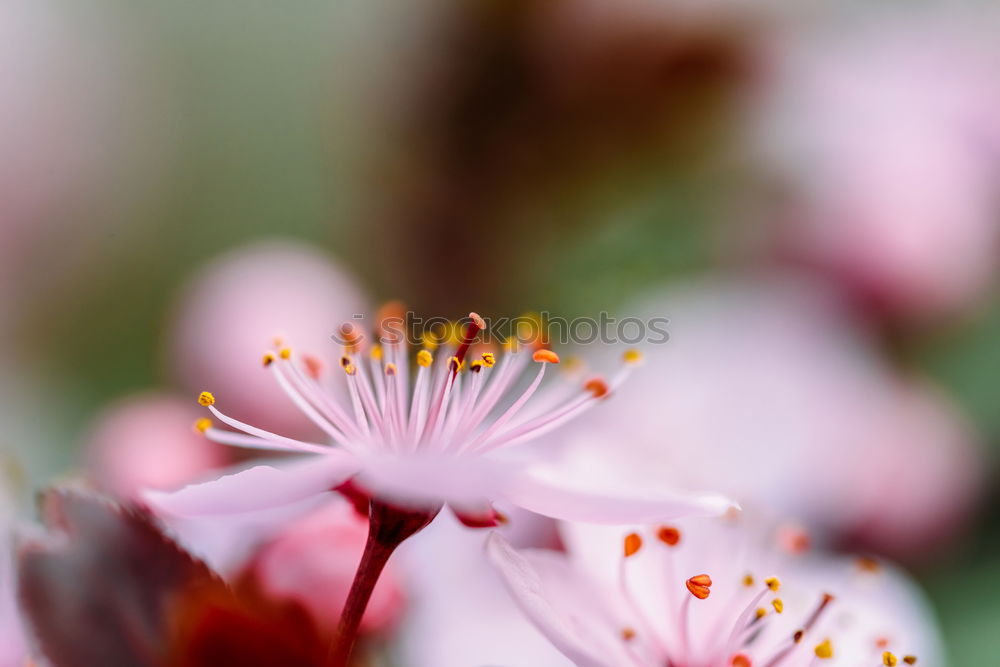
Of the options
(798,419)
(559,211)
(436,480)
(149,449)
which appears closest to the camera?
(436,480)

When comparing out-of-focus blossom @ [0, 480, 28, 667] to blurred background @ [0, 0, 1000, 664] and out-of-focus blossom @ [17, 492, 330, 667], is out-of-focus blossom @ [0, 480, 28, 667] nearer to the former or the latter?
out-of-focus blossom @ [17, 492, 330, 667]

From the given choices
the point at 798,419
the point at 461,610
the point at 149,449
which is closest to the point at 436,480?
the point at 461,610

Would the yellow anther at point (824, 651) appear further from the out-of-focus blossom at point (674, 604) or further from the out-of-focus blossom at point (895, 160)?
the out-of-focus blossom at point (895, 160)

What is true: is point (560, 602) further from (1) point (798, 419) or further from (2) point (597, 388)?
(1) point (798, 419)

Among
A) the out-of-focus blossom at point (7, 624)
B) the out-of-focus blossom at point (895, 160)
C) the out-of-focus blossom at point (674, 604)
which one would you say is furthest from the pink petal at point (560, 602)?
the out-of-focus blossom at point (895, 160)

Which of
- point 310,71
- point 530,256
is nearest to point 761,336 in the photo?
point 530,256
